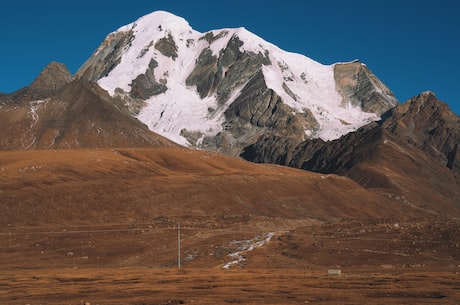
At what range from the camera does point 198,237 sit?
7388cm

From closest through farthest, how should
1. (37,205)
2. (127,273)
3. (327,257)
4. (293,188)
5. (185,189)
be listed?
(127,273) < (327,257) < (37,205) < (185,189) < (293,188)

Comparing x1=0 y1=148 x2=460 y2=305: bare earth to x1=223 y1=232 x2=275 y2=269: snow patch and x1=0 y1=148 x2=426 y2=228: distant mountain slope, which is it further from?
x1=0 y1=148 x2=426 y2=228: distant mountain slope

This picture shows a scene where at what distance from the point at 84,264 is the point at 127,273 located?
46.5ft

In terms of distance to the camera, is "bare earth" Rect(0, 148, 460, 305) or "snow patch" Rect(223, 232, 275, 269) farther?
"snow patch" Rect(223, 232, 275, 269)

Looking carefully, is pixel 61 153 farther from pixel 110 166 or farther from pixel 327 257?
pixel 327 257

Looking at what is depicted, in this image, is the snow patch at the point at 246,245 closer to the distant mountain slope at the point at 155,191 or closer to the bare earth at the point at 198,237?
the bare earth at the point at 198,237

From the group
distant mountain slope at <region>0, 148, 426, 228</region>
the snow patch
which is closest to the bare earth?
the snow patch

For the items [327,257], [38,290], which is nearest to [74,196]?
[327,257]

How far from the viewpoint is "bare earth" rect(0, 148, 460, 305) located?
112 feet

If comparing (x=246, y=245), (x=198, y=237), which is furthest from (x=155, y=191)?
(x=246, y=245)

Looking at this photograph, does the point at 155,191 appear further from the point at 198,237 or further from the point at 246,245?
the point at 246,245

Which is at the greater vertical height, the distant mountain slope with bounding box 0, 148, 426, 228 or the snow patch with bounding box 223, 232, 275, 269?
the distant mountain slope with bounding box 0, 148, 426, 228

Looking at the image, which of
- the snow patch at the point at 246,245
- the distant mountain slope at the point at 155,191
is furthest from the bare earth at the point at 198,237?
the distant mountain slope at the point at 155,191

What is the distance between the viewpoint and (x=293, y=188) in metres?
127
